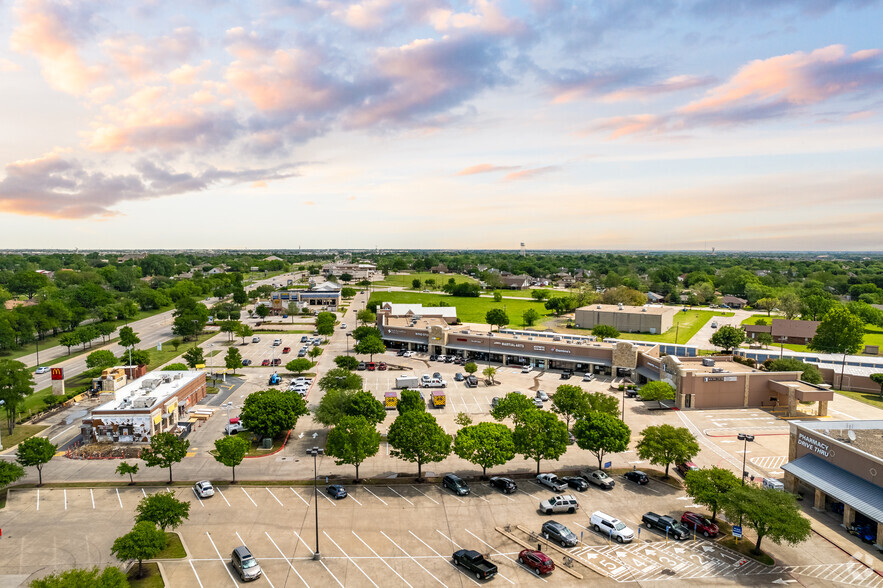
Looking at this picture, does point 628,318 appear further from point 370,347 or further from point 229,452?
point 229,452

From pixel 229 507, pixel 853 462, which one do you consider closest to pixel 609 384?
pixel 853 462

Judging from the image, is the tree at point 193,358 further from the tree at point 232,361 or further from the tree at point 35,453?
the tree at point 35,453

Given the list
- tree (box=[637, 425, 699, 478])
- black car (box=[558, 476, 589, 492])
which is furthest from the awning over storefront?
black car (box=[558, 476, 589, 492])

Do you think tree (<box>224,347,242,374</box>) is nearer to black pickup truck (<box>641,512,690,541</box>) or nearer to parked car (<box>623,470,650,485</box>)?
parked car (<box>623,470,650,485</box>)

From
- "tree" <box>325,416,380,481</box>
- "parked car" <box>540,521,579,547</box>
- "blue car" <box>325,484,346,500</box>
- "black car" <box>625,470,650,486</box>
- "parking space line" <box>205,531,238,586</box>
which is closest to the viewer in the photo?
"parking space line" <box>205,531,238,586</box>

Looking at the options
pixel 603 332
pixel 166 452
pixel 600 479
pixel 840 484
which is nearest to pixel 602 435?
pixel 600 479

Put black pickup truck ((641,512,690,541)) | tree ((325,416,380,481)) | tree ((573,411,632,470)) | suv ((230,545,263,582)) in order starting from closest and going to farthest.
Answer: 1. suv ((230,545,263,582))
2. black pickup truck ((641,512,690,541))
3. tree ((325,416,380,481))
4. tree ((573,411,632,470))

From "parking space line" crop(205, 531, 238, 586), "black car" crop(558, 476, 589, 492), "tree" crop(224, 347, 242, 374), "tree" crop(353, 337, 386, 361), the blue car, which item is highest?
"tree" crop(353, 337, 386, 361)
